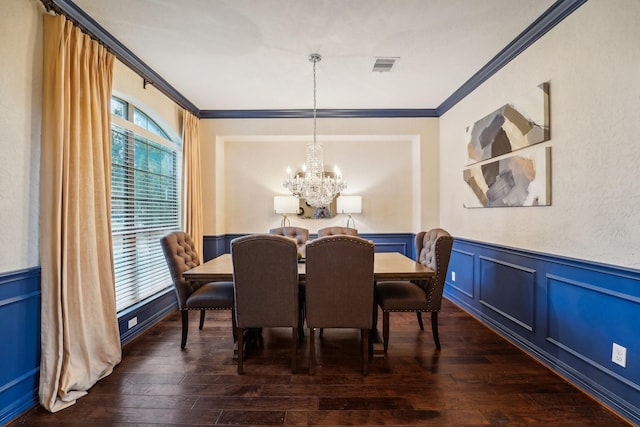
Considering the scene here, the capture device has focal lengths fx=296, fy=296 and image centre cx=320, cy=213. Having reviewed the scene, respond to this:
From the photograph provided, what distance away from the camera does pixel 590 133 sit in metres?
1.97

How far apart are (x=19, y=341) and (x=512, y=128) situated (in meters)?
4.05

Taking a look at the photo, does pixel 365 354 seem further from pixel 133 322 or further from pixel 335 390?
pixel 133 322

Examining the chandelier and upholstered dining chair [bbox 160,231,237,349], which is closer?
upholstered dining chair [bbox 160,231,237,349]

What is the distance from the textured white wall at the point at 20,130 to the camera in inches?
68.6

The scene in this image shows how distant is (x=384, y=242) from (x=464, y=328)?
1.87m

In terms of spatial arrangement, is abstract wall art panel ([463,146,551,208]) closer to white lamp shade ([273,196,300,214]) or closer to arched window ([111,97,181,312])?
white lamp shade ([273,196,300,214])

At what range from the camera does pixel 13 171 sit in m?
1.79

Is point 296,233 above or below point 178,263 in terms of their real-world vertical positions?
above

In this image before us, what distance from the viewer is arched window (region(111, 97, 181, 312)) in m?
2.77

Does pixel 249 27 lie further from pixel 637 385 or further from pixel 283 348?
pixel 637 385

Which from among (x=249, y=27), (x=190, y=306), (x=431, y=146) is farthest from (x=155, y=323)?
(x=431, y=146)

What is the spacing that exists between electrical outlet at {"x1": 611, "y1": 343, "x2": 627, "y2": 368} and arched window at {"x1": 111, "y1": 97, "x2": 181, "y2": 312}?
3.78m

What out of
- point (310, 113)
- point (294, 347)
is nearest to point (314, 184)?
point (294, 347)

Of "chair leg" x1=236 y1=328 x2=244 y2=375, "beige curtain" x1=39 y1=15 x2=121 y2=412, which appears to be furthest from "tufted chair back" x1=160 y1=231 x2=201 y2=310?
"chair leg" x1=236 y1=328 x2=244 y2=375
